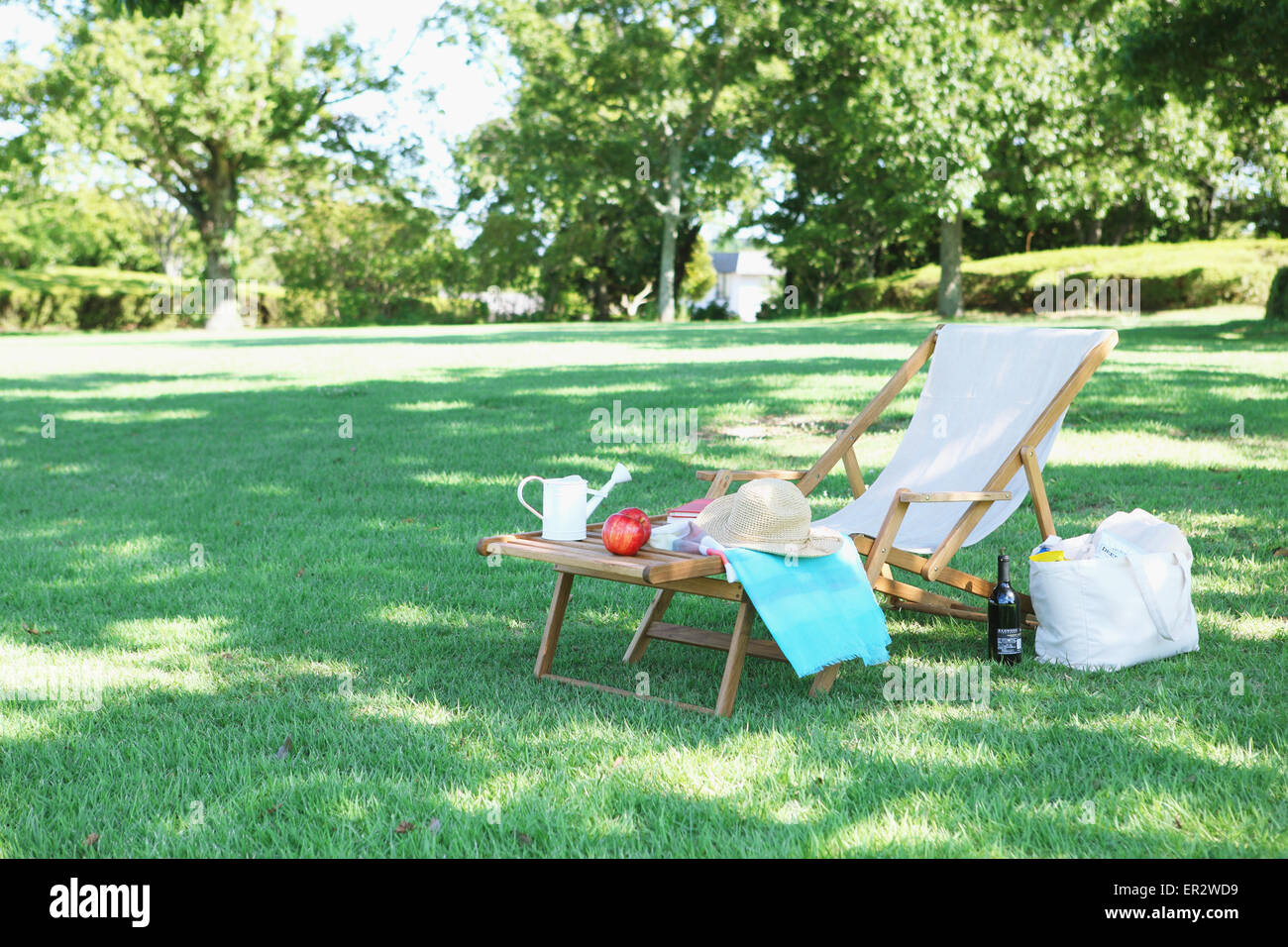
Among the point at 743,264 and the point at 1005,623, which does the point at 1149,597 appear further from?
the point at 743,264

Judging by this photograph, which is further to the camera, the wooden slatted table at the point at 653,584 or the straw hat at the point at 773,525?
the straw hat at the point at 773,525

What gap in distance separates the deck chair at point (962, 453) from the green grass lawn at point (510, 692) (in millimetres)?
383

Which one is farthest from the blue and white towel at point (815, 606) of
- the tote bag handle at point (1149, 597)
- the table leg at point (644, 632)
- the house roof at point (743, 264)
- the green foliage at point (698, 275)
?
the house roof at point (743, 264)

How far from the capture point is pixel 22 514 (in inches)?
297

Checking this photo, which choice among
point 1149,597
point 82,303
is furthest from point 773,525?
point 82,303

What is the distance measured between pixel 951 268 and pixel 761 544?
27.9m

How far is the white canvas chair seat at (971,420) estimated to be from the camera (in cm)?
495

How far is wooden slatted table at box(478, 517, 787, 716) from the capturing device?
3.77 meters

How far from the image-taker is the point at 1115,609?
14.1ft

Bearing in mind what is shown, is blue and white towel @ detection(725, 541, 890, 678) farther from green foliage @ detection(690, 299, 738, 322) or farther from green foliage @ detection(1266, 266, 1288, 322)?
green foliage @ detection(690, 299, 738, 322)

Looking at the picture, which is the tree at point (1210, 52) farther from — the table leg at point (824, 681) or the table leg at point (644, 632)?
the table leg at point (824, 681)

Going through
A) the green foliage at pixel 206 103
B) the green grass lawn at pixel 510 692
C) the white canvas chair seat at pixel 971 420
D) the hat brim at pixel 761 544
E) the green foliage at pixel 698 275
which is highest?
the green foliage at pixel 206 103

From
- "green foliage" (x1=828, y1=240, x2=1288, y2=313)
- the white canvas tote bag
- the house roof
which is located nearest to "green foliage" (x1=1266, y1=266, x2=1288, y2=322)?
"green foliage" (x1=828, y1=240, x2=1288, y2=313)
